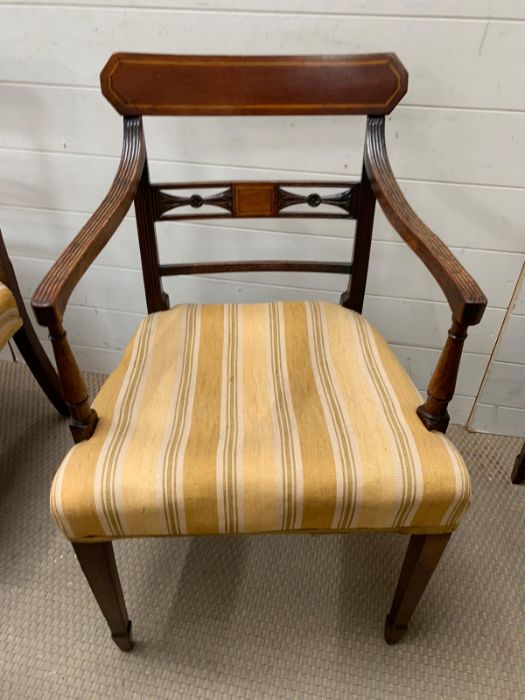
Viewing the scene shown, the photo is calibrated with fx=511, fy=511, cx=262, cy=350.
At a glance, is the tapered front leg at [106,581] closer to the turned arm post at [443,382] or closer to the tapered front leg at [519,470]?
the turned arm post at [443,382]

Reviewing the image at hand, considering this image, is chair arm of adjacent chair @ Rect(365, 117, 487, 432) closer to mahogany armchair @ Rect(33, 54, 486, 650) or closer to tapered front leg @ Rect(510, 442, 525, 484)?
mahogany armchair @ Rect(33, 54, 486, 650)

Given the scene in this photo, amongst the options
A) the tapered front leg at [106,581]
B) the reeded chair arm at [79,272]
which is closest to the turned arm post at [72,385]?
the reeded chair arm at [79,272]

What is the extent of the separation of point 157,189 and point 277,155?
0.30m

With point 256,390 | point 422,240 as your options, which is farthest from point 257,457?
point 422,240

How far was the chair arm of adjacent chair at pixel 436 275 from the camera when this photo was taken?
2.04 feet

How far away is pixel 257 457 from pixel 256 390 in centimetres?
15

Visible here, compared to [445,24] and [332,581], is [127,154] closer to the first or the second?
[445,24]

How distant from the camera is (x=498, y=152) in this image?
1001 millimetres

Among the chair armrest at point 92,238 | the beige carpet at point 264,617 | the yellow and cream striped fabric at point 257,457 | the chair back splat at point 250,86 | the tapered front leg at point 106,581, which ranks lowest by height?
the beige carpet at point 264,617

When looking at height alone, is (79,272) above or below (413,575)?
above

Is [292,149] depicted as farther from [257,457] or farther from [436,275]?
[257,457]

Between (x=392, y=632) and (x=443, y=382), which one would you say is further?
(x=392, y=632)

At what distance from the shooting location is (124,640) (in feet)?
3.07

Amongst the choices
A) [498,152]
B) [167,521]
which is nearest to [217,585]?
[167,521]
